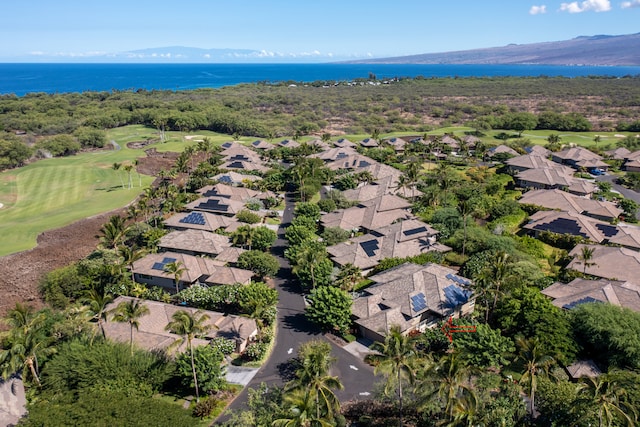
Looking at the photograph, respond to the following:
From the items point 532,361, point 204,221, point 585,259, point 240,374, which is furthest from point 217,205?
point 532,361

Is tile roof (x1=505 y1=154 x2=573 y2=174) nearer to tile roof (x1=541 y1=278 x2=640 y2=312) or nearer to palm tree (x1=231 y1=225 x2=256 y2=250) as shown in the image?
tile roof (x1=541 y1=278 x2=640 y2=312)

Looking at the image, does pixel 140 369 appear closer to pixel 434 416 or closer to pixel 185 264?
pixel 185 264

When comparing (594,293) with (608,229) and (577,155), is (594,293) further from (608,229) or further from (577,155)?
(577,155)

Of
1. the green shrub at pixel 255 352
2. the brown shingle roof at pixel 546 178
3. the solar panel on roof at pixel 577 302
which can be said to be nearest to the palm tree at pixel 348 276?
the green shrub at pixel 255 352

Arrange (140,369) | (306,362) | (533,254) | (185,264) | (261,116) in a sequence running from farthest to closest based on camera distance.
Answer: (261,116), (533,254), (185,264), (140,369), (306,362)

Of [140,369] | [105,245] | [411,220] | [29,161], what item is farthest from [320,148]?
[140,369]

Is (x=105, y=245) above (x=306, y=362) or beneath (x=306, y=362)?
beneath
